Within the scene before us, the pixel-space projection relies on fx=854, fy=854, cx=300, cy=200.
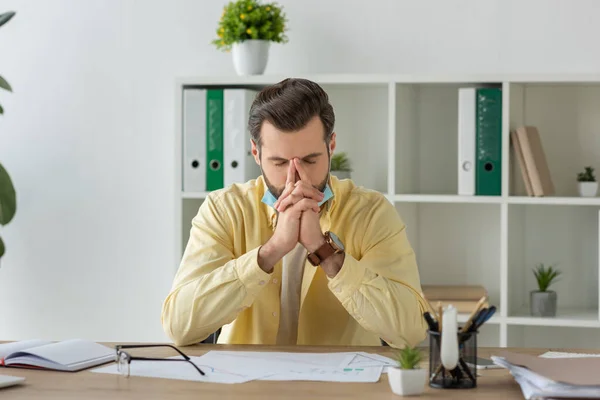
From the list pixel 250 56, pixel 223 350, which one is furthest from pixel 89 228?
pixel 223 350

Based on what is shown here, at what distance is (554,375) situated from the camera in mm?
1503

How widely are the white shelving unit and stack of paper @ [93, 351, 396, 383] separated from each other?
1370mm

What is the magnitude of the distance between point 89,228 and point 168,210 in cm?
37

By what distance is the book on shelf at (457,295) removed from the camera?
10.2ft

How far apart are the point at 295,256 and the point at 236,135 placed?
3.47ft

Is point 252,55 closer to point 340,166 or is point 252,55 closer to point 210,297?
point 340,166

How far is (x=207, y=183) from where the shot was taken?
10.6 ft

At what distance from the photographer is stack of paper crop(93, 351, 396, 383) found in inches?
64.7

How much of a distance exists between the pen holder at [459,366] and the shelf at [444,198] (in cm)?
156

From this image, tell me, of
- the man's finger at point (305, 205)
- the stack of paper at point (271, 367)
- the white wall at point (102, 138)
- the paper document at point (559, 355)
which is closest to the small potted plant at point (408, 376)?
the stack of paper at point (271, 367)

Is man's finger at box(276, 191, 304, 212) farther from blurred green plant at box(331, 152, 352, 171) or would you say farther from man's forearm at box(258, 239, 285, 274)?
blurred green plant at box(331, 152, 352, 171)

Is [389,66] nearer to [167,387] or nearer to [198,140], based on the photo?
[198,140]

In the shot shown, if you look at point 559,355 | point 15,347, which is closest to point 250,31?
point 15,347

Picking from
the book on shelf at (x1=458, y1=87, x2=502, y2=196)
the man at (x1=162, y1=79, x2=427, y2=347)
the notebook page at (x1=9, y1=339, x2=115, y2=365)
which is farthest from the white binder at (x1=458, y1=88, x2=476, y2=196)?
the notebook page at (x1=9, y1=339, x2=115, y2=365)
